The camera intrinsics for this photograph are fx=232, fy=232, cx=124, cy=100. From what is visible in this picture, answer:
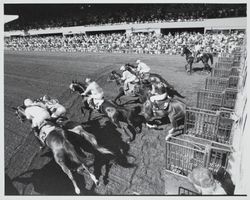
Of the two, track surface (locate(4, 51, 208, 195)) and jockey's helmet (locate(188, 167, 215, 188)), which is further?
track surface (locate(4, 51, 208, 195))

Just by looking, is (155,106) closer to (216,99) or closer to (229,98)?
(216,99)

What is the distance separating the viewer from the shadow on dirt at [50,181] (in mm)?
3992

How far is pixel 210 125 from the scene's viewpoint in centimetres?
459

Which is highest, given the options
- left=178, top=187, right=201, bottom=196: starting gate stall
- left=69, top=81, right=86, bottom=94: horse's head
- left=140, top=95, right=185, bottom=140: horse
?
left=69, top=81, right=86, bottom=94: horse's head

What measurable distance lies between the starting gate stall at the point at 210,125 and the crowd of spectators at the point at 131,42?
5.04 metres

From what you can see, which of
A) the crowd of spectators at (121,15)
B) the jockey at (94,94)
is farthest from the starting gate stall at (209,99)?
the crowd of spectators at (121,15)

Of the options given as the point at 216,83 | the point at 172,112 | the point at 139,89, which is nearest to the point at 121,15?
the point at 139,89

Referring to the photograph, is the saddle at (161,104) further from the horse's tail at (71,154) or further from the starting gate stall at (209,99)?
the horse's tail at (71,154)

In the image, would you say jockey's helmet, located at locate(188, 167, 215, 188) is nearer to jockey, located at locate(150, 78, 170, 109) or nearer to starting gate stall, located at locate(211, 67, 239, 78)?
jockey, located at locate(150, 78, 170, 109)

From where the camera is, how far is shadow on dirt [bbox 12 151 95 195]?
13.1 ft

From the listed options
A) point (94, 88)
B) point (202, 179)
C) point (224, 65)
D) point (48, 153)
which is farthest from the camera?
Result: point (224, 65)

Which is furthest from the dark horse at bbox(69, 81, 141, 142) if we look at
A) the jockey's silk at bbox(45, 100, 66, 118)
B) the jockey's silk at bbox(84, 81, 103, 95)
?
the jockey's silk at bbox(45, 100, 66, 118)

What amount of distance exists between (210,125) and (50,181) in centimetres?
317

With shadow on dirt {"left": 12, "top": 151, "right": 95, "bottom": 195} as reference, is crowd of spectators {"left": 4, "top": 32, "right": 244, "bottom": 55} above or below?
above
